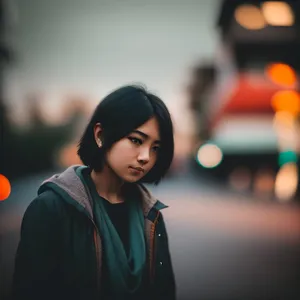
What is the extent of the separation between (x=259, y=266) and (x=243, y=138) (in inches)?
494

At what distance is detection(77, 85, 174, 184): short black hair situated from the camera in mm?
1354

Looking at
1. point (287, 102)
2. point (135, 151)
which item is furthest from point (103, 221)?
point (287, 102)

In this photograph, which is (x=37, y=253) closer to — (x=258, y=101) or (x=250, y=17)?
(x=258, y=101)

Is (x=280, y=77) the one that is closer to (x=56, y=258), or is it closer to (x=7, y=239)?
(x=7, y=239)

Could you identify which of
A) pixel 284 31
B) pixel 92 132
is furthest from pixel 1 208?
pixel 284 31

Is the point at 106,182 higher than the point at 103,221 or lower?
higher

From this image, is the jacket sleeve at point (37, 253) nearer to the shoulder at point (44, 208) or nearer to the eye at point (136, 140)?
the shoulder at point (44, 208)

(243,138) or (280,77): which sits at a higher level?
(280,77)

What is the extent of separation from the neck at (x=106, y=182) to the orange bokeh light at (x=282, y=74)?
1377cm

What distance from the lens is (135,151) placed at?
135cm

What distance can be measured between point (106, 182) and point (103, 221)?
0.16 metres

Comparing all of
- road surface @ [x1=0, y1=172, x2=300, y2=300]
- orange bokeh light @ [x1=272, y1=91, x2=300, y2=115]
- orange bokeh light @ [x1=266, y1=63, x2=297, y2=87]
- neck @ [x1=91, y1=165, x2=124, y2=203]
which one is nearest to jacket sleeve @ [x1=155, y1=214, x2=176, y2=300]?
neck @ [x1=91, y1=165, x2=124, y2=203]

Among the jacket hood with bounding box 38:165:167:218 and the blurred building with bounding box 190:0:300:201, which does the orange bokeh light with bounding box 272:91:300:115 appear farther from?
the jacket hood with bounding box 38:165:167:218

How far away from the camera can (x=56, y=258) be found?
1293mm
